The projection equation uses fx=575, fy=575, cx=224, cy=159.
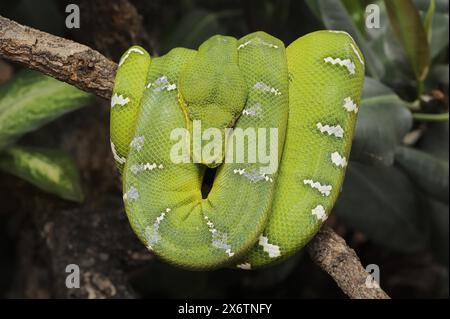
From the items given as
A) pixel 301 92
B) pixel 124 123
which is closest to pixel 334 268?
pixel 301 92

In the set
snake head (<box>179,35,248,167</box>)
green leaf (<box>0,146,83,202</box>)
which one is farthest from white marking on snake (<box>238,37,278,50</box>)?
green leaf (<box>0,146,83,202</box>)

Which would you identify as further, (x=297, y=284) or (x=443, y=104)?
(x=297, y=284)

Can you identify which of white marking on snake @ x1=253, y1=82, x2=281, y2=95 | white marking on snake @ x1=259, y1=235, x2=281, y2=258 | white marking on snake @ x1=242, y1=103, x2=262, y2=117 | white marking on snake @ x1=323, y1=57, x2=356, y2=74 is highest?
white marking on snake @ x1=323, y1=57, x2=356, y2=74

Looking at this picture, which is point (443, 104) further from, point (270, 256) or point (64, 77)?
point (64, 77)

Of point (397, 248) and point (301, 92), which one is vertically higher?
point (301, 92)

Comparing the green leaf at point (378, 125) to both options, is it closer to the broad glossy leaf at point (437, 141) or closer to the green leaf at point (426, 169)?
the green leaf at point (426, 169)

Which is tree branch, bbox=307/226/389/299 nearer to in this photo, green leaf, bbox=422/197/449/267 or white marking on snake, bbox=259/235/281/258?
white marking on snake, bbox=259/235/281/258
